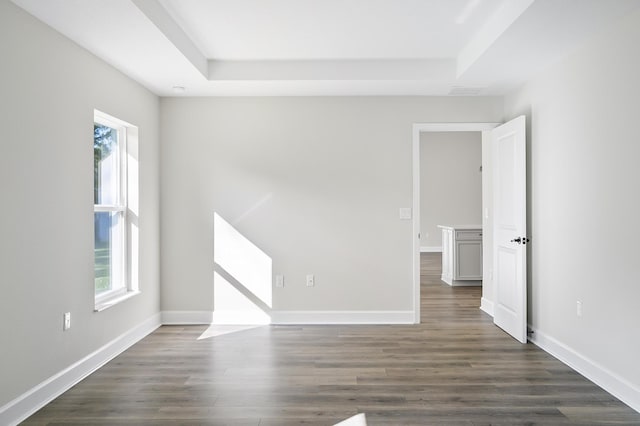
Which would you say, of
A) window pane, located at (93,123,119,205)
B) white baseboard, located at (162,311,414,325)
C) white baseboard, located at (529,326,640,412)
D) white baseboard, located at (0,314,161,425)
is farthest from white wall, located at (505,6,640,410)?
window pane, located at (93,123,119,205)

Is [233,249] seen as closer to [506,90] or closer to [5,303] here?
[5,303]

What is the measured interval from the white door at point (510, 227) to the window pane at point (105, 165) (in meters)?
3.69

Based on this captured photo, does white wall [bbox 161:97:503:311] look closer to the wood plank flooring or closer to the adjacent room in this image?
the adjacent room

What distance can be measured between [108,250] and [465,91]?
12.4 ft

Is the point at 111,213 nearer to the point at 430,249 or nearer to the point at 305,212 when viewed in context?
the point at 305,212

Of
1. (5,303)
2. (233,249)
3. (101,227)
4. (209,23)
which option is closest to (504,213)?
(233,249)

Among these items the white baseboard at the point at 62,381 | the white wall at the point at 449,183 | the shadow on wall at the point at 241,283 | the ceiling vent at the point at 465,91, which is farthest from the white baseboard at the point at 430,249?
the white baseboard at the point at 62,381

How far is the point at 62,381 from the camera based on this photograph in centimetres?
292

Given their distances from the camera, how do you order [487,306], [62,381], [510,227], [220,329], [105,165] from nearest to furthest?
[62,381], [105,165], [510,227], [220,329], [487,306]

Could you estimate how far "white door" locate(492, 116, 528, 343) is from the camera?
3.92 metres

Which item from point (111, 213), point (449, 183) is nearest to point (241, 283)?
point (111, 213)

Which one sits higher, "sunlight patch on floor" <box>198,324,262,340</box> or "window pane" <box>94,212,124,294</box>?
"window pane" <box>94,212,124,294</box>

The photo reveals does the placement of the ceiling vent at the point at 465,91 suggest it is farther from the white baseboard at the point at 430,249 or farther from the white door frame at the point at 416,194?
the white baseboard at the point at 430,249

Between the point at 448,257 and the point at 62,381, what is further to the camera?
the point at 448,257
